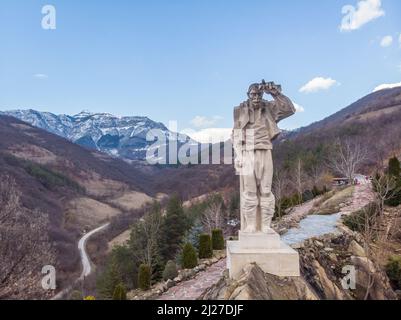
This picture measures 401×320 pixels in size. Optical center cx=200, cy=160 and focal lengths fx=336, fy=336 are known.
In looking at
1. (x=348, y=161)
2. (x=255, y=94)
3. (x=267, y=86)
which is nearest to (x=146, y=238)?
(x=348, y=161)

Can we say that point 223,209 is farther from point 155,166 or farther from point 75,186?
point 155,166

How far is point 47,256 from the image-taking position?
1286cm

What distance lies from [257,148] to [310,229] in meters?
9.12

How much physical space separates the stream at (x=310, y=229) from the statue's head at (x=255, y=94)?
6.51 metres

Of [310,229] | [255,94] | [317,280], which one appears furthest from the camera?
[310,229]

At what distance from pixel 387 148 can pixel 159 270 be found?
49.0 metres

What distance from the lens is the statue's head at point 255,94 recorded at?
6550mm

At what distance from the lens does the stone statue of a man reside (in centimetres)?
643

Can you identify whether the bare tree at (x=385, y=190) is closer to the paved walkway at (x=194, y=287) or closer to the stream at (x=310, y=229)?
the stream at (x=310, y=229)

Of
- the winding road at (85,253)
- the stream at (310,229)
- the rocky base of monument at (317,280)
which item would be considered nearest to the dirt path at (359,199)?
the stream at (310,229)

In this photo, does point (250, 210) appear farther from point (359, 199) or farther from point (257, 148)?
point (359, 199)

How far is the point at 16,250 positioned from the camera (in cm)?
1141

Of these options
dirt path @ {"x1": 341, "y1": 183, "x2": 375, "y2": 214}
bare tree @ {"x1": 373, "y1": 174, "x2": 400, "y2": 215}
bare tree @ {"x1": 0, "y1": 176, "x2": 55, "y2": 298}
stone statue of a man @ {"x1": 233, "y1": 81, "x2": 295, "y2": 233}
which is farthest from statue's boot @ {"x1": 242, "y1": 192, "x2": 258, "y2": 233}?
dirt path @ {"x1": 341, "y1": 183, "x2": 375, "y2": 214}

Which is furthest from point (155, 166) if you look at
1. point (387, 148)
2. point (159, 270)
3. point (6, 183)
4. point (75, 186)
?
point (6, 183)
